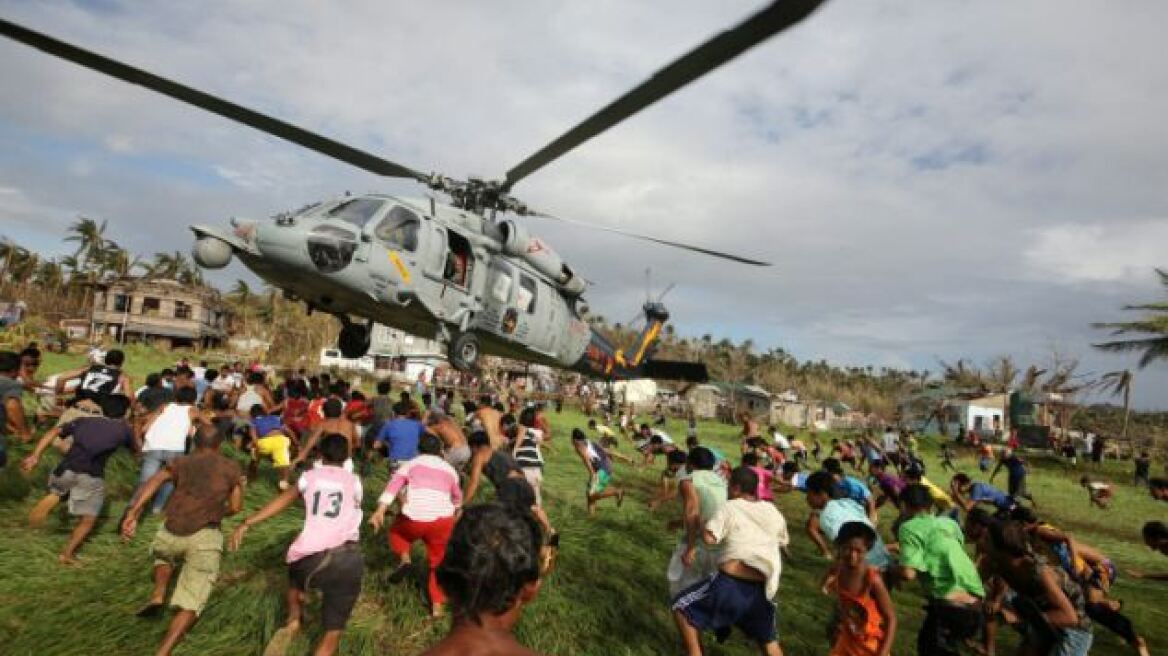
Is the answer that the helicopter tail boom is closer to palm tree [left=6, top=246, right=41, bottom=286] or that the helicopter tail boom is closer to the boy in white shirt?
the boy in white shirt

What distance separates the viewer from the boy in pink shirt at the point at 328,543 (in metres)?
4.05

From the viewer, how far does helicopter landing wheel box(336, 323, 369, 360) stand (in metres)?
11.1

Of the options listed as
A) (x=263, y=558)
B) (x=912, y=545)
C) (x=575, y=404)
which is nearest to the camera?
(x=912, y=545)

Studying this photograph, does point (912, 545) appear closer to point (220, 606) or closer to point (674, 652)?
point (674, 652)

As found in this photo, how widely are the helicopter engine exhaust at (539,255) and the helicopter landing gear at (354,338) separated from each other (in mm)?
2882

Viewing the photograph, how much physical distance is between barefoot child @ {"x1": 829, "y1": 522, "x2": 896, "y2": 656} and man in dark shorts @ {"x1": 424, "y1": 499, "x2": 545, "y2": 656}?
2.75m

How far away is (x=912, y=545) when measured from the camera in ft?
14.7

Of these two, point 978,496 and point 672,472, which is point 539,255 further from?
point 978,496

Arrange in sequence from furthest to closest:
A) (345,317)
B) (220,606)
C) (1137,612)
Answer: (345,317) < (1137,612) < (220,606)

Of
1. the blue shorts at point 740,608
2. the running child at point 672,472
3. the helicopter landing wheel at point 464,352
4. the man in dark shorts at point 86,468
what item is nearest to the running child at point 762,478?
the running child at point 672,472

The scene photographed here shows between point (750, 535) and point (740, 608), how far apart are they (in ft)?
1.52

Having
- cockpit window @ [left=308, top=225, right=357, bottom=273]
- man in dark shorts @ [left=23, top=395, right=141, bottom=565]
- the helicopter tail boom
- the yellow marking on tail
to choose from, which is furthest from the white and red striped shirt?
the helicopter tail boom

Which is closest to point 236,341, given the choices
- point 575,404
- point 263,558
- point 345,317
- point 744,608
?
point 575,404

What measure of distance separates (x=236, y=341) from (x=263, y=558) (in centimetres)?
5781
